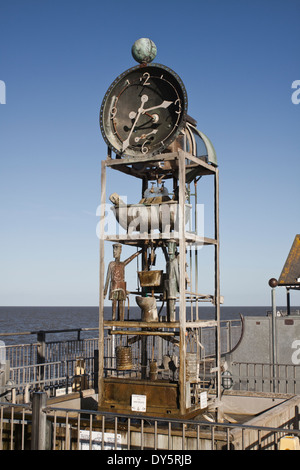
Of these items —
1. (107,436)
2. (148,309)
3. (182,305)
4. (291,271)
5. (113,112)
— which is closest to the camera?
(107,436)

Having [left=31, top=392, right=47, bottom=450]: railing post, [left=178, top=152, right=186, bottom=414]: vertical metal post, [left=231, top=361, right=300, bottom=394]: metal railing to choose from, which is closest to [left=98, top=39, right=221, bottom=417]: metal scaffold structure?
[left=178, top=152, right=186, bottom=414]: vertical metal post

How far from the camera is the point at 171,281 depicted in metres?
11.6

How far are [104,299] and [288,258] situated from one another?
40.8ft

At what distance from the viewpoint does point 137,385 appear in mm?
11438

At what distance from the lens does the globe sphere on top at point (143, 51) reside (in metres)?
12.4

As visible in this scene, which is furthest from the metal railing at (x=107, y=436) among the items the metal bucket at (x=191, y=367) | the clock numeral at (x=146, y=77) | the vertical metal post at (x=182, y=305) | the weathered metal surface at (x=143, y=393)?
the clock numeral at (x=146, y=77)

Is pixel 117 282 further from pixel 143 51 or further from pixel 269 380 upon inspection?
pixel 269 380

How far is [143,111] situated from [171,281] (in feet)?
12.5

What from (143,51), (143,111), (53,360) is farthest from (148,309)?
(53,360)

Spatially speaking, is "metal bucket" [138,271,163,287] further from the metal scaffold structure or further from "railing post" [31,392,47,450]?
"railing post" [31,392,47,450]

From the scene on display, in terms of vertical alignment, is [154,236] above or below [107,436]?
above

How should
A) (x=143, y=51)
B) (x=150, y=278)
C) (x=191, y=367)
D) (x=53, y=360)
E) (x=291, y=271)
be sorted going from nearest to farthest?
(x=191, y=367) < (x=150, y=278) < (x=143, y=51) < (x=53, y=360) < (x=291, y=271)
